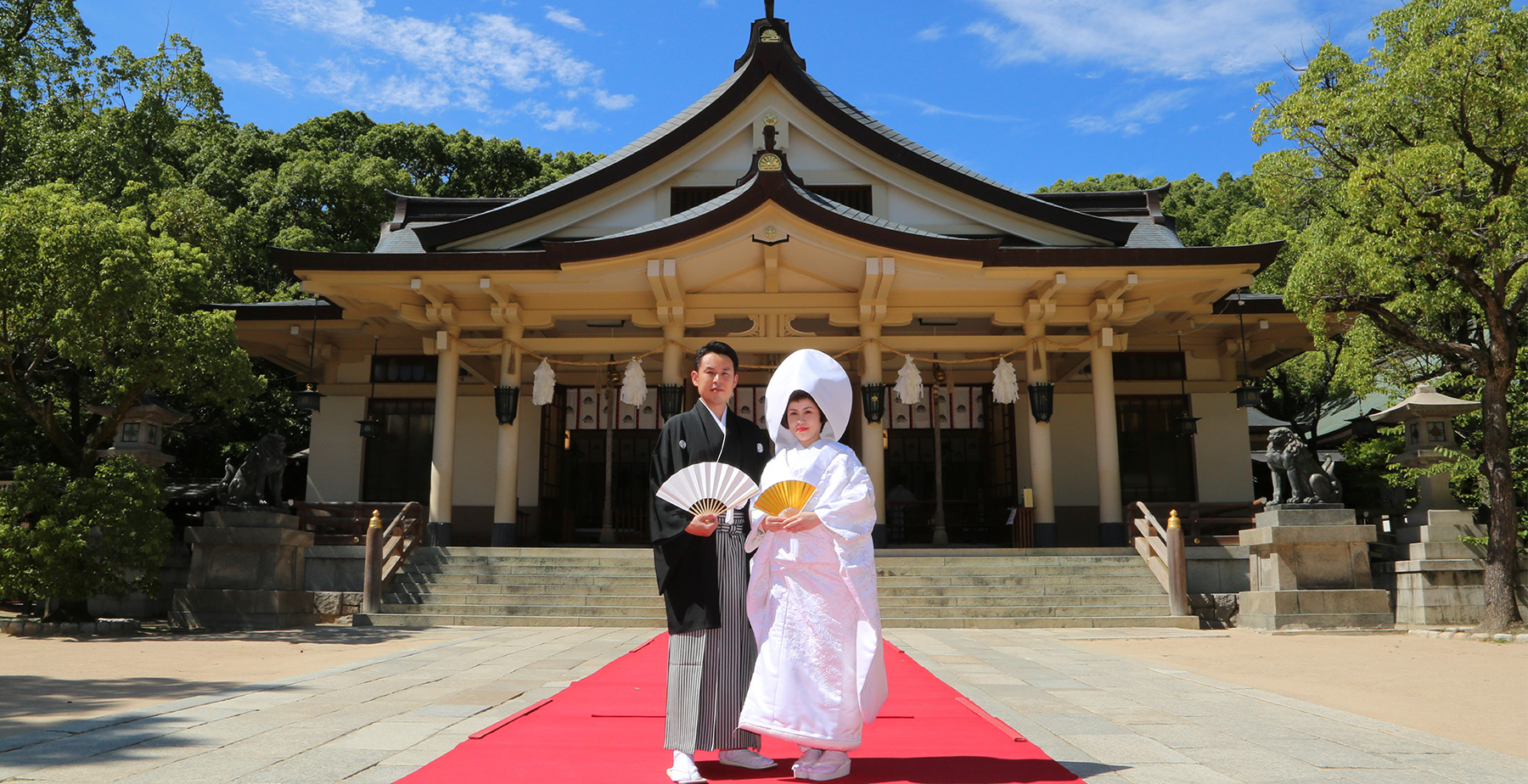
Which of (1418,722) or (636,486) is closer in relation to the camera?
(1418,722)

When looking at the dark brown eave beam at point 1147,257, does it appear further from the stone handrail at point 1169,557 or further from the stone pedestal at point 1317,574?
the stone pedestal at point 1317,574

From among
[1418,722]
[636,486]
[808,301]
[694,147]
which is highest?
[694,147]

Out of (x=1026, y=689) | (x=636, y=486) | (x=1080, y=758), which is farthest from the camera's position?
(x=636, y=486)

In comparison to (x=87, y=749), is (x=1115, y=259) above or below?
above

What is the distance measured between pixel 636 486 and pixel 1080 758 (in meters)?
13.3

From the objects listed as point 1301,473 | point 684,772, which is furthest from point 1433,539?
point 684,772

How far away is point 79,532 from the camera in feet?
31.2

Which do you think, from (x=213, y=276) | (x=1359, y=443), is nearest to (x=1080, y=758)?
(x=1359, y=443)

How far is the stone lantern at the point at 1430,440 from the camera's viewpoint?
1155cm

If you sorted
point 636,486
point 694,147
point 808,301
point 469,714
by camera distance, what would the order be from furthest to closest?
point 636,486, point 694,147, point 808,301, point 469,714

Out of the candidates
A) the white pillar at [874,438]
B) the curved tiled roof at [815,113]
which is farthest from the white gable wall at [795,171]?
the white pillar at [874,438]

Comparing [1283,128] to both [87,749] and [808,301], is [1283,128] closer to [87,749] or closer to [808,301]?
[808,301]

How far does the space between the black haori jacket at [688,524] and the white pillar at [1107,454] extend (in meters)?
10.6

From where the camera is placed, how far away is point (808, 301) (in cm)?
1378
